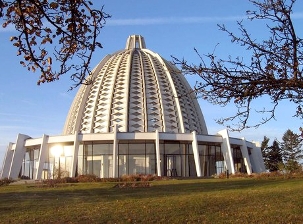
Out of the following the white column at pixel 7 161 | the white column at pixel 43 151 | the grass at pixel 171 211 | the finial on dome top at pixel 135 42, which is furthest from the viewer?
the finial on dome top at pixel 135 42

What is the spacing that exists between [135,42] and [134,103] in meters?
21.6

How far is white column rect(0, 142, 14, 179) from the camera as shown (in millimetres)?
46312

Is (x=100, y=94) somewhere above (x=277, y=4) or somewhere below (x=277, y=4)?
above

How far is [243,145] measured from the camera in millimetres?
45750

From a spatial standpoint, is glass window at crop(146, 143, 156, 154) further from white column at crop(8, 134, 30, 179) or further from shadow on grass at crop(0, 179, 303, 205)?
shadow on grass at crop(0, 179, 303, 205)

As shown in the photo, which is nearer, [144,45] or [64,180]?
[64,180]

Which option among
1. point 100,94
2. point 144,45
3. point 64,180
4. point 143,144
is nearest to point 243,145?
point 143,144

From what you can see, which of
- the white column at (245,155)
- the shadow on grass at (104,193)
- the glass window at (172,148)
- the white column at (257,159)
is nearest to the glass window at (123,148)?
the glass window at (172,148)

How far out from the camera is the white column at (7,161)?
46312 millimetres

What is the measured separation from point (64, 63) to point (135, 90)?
1835 inches

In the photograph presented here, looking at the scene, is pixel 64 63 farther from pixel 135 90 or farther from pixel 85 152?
pixel 135 90

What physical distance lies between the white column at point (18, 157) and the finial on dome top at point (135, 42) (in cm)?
2795

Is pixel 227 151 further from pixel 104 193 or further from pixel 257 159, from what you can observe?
pixel 104 193

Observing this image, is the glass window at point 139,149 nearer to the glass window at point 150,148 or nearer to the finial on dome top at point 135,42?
the glass window at point 150,148
